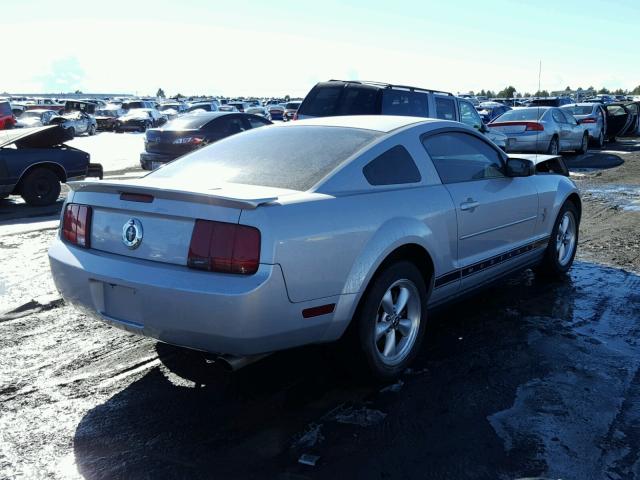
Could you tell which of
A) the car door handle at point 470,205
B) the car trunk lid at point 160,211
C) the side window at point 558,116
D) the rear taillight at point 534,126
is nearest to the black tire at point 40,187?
the car trunk lid at point 160,211

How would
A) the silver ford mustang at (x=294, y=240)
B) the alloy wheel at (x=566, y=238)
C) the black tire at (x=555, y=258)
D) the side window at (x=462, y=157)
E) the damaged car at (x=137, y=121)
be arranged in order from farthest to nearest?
the damaged car at (x=137, y=121), the alloy wheel at (x=566, y=238), the black tire at (x=555, y=258), the side window at (x=462, y=157), the silver ford mustang at (x=294, y=240)

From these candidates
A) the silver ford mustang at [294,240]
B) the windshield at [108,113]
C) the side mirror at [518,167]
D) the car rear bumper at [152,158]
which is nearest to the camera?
the silver ford mustang at [294,240]

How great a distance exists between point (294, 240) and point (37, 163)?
841 centimetres

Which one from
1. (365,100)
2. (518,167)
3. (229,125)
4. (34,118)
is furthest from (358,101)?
(34,118)

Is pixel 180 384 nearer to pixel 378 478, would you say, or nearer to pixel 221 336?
pixel 221 336

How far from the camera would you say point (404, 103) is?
10.8 metres

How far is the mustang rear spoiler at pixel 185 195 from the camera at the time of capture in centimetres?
312

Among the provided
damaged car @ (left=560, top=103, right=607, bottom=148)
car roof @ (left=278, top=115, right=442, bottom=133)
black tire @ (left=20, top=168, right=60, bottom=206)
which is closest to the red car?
black tire @ (left=20, top=168, right=60, bottom=206)

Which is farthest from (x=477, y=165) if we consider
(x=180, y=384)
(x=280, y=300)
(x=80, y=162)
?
(x=80, y=162)

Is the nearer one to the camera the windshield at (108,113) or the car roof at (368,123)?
the car roof at (368,123)

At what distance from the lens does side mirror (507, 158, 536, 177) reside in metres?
5.01

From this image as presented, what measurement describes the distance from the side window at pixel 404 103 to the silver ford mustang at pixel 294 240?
5.71m

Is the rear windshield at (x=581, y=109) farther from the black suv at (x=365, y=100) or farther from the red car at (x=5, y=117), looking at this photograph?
the red car at (x=5, y=117)

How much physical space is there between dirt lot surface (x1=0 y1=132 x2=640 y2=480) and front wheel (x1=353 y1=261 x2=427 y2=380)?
0.49 ft
